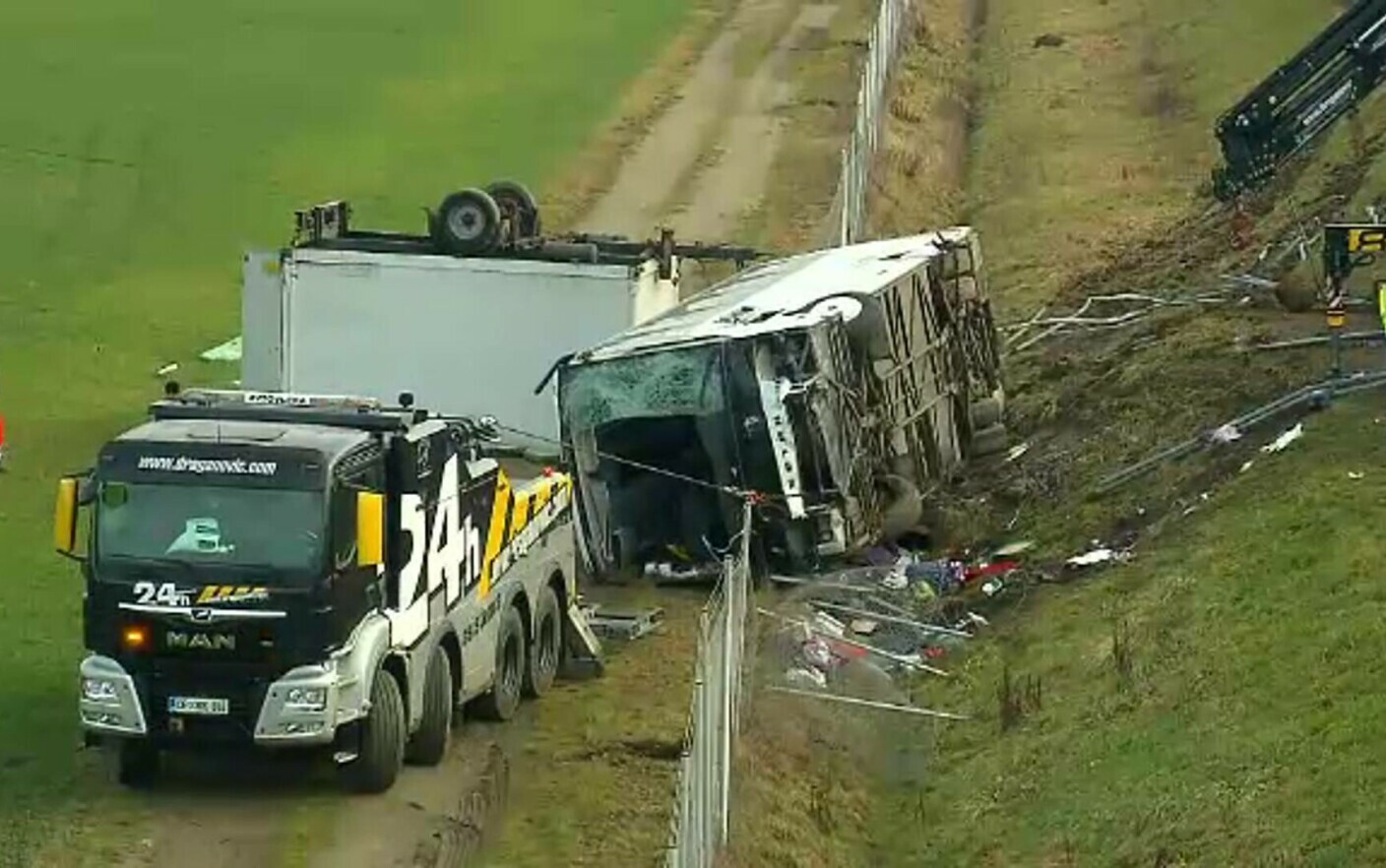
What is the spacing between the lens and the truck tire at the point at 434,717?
2277 centimetres

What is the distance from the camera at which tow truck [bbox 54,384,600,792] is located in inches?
822

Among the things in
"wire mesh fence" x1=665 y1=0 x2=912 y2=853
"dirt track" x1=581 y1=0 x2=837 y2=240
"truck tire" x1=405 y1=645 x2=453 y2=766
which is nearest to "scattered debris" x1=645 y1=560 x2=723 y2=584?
"wire mesh fence" x1=665 y1=0 x2=912 y2=853

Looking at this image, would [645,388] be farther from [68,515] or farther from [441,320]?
[68,515]

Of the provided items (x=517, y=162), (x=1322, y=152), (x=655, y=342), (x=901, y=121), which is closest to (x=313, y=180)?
(x=517, y=162)

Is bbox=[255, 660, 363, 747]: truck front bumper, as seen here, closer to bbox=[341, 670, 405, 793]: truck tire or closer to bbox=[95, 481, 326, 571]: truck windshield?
bbox=[341, 670, 405, 793]: truck tire

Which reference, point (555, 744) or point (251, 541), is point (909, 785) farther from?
point (251, 541)

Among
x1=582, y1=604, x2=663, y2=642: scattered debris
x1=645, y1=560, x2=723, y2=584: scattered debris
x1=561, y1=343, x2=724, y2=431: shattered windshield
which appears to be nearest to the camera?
x1=582, y1=604, x2=663, y2=642: scattered debris

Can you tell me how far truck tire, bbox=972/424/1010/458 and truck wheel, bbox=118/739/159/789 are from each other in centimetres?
Result: 1360

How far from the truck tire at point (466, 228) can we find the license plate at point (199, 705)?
14626 mm

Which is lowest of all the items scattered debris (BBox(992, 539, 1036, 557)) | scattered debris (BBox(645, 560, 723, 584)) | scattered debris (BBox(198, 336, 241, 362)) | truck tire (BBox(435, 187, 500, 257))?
scattered debris (BBox(645, 560, 723, 584))

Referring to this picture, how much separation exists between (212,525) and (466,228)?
14455mm

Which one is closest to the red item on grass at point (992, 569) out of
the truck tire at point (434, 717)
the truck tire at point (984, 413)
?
the truck tire at point (984, 413)

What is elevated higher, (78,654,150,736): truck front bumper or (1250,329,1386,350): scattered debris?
(1250,329,1386,350): scattered debris

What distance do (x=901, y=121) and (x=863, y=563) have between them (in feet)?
94.5
